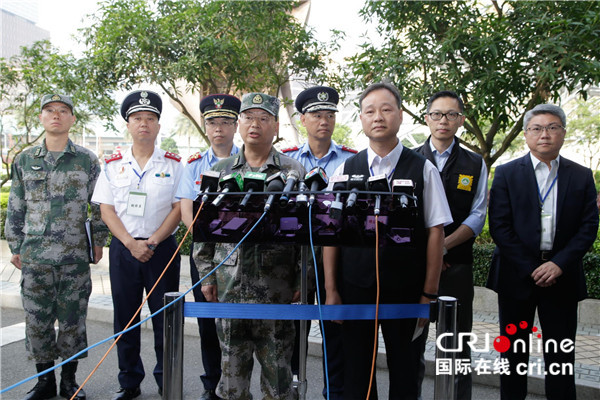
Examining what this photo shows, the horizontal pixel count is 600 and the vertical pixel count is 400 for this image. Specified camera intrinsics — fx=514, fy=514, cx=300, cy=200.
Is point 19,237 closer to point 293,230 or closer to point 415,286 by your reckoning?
point 293,230

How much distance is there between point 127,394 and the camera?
3.64 meters

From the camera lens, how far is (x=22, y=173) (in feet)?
12.6

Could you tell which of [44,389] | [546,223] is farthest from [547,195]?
[44,389]

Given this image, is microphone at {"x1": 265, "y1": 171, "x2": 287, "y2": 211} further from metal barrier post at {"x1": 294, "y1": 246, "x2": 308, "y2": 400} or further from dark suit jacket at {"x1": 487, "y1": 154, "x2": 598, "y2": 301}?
dark suit jacket at {"x1": 487, "y1": 154, "x2": 598, "y2": 301}

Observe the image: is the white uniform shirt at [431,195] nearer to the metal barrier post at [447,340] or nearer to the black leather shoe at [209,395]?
the metal barrier post at [447,340]

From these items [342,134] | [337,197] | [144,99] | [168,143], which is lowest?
[337,197]

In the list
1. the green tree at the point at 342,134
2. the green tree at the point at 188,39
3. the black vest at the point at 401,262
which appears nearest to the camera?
the black vest at the point at 401,262

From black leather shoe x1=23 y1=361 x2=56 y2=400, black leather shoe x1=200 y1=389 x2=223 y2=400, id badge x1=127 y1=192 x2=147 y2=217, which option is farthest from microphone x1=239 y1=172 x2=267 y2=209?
black leather shoe x1=23 y1=361 x2=56 y2=400

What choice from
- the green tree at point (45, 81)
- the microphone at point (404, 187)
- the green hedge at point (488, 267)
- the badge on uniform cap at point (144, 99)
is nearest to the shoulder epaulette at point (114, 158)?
the badge on uniform cap at point (144, 99)

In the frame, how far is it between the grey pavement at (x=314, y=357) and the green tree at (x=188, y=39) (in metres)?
3.22

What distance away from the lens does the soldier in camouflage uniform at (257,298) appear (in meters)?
2.61

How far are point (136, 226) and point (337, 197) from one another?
6.78ft

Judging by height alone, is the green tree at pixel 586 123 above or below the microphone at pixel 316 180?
above

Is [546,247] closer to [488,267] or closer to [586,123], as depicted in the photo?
[488,267]
